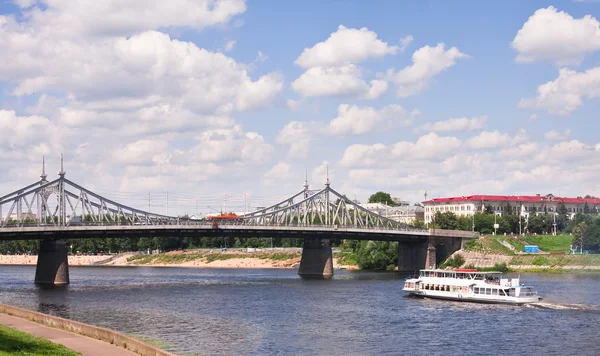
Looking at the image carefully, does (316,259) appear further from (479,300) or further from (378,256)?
(479,300)

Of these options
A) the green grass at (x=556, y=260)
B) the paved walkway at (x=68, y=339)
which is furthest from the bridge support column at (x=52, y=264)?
the green grass at (x=556, y=260)

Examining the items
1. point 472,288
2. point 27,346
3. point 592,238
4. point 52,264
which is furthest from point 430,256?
point 27,346

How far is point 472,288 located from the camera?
288 ft

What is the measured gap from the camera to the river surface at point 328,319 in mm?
54500

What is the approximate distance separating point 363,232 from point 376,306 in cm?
5830

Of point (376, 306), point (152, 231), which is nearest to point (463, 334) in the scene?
point (376, 306)

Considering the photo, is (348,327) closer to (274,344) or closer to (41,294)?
(274,344)

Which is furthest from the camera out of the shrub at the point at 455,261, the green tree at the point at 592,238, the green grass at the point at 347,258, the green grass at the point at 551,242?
the green grass at the point at 347,258

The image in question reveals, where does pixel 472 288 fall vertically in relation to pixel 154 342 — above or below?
above

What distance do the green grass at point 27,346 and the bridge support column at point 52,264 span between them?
247 feet

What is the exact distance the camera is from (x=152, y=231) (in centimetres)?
12100

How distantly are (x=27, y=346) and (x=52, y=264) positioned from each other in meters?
80.9

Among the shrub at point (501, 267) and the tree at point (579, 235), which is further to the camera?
the tree at point (579, 235)

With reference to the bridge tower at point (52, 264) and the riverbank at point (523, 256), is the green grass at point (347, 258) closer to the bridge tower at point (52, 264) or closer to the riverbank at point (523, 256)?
the riverbank at point (523, 256)
